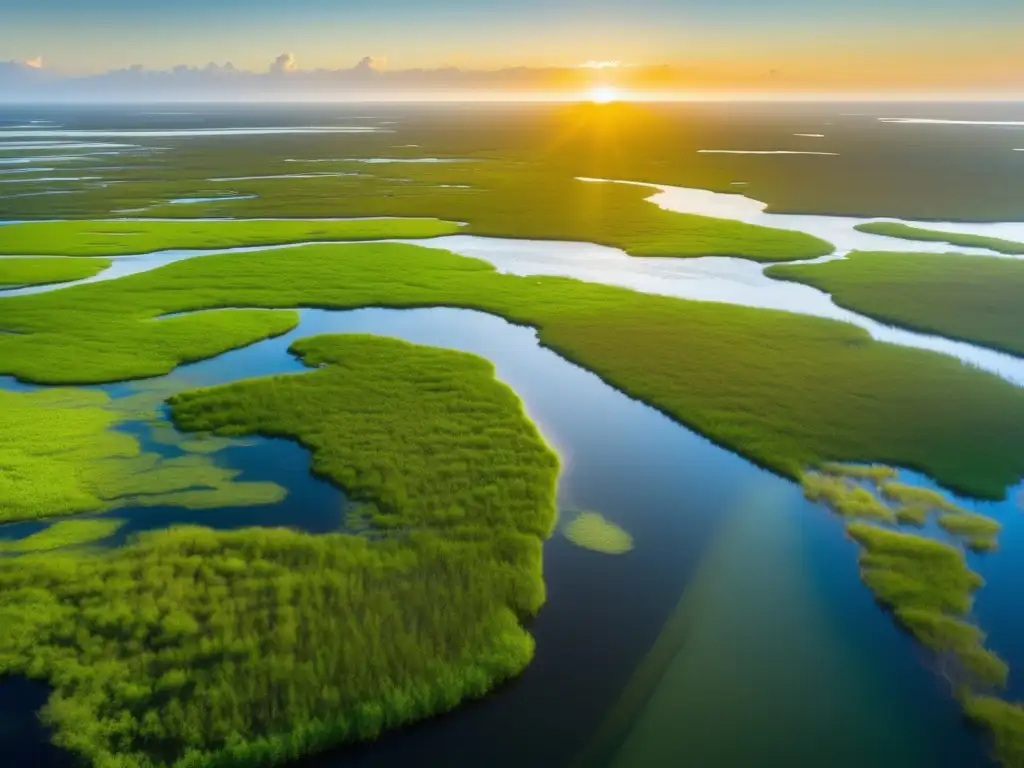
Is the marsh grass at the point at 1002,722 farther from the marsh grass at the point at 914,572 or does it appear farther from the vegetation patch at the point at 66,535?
the vegetation patch at the point at 66,535

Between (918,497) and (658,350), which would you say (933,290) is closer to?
(658,350)

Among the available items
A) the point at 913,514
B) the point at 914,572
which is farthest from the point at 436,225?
the point at 914,572

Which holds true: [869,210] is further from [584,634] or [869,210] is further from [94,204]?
[94,204]

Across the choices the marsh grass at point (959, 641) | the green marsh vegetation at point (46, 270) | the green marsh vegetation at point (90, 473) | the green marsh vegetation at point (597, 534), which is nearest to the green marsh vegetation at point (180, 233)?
the green marsh vegetation at point (46, 270)

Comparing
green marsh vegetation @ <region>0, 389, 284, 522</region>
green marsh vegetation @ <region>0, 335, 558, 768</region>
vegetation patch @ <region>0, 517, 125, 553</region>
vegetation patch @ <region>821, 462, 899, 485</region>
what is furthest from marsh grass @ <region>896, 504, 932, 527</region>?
vegetation patch @ <region>0, 517, 125, 553</region>

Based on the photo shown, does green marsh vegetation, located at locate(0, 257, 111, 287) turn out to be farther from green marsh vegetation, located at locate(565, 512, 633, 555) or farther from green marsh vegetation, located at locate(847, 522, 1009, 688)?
green marsh vegetation, located at locate(847, 522, 1009, 688)

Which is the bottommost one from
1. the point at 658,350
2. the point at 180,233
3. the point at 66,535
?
the point at 66,535

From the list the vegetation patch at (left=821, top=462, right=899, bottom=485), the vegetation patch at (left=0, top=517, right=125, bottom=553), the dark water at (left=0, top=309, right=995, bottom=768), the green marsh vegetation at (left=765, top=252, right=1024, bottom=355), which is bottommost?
the dark water at (left=0, top=309, right=995, bottom=768)
